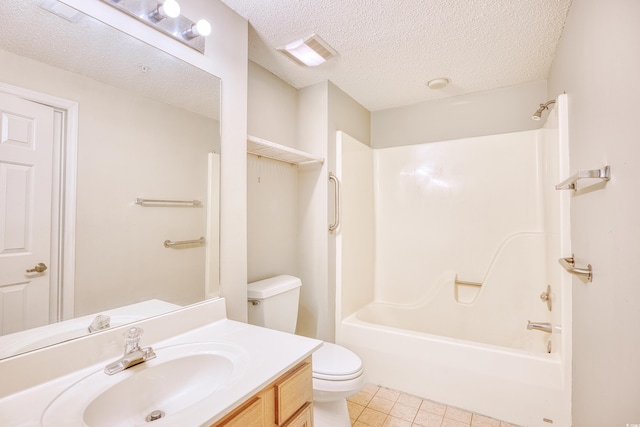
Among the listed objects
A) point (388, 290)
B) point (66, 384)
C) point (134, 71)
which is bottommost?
point (388, 290)

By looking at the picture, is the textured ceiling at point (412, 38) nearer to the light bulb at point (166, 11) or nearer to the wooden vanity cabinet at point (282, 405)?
the light bulb at point (166, 11)

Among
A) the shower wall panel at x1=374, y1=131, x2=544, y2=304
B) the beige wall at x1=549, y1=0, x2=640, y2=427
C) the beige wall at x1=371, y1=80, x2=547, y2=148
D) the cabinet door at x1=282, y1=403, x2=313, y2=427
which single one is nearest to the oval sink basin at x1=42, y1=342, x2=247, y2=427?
the cabinet door at x1=282, y1=403, x2=313, y2=427

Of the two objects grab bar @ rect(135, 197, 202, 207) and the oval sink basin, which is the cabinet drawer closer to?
the oval sink basin

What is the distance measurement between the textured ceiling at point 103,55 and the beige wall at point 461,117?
6.32 feet

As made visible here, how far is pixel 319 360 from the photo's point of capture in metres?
1.66

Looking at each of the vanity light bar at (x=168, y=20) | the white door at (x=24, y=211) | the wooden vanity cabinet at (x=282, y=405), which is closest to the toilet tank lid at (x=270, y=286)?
the wooden vanity cabinet at (x=282, y=405)

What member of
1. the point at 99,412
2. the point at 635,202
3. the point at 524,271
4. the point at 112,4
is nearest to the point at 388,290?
the point at 524,271

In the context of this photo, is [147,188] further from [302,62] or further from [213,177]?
[302,62]

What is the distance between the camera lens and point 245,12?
1.52 meters

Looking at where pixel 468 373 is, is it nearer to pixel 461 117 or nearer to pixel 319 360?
pixel 319 360

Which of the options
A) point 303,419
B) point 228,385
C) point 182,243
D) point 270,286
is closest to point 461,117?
point 270,286

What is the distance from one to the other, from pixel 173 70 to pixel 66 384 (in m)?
1.20

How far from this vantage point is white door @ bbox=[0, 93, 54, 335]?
824 mm

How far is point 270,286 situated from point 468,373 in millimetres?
1370
